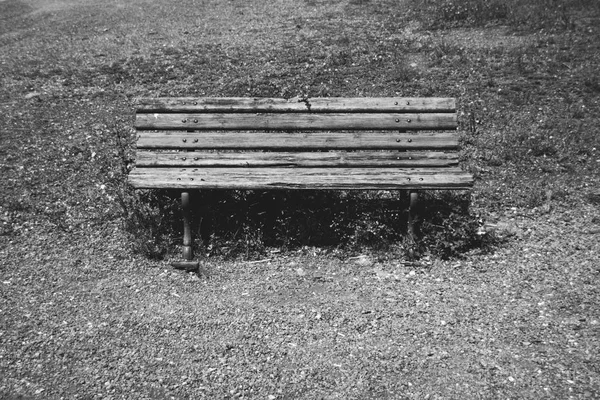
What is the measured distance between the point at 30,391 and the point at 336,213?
3.59 meters

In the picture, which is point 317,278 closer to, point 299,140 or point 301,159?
point 301,159

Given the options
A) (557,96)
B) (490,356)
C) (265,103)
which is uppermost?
(265,103)

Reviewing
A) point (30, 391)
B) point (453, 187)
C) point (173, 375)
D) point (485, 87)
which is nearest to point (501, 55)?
point (485, 87)

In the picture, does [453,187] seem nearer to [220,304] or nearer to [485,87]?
[220,304]

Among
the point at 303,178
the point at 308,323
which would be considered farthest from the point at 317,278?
the point at 303,178

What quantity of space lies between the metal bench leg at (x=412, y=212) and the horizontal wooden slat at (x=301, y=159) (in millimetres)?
327

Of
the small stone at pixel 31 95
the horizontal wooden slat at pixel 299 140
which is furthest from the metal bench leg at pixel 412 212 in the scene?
the small stone at pixel 31 95

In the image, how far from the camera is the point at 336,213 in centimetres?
711

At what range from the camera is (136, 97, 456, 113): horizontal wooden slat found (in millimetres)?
6770

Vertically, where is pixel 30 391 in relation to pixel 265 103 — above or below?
below

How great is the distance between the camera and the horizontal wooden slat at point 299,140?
670 centimetres

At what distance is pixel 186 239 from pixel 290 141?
1.52 metres

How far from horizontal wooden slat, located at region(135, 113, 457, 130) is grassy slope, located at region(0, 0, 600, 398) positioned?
51.7 inches

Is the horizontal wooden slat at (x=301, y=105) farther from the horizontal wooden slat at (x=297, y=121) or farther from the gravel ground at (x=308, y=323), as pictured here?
the gravel ground at (x=308, y=323)
